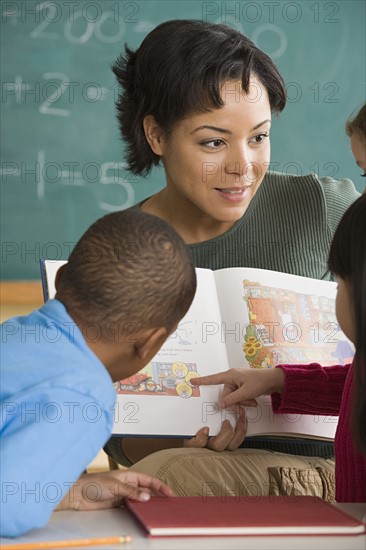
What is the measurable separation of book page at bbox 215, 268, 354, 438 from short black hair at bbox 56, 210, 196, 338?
53 cm

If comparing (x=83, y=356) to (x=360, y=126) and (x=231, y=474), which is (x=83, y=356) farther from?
(x=360, y=126)

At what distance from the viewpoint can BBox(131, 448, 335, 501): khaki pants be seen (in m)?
1.39

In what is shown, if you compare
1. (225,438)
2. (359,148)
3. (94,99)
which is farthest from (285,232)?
(94,99)

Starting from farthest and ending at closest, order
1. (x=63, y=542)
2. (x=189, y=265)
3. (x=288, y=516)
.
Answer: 1. (x=189, y=265)
2. (x=288, y=516)
3. (x=63, y=542)

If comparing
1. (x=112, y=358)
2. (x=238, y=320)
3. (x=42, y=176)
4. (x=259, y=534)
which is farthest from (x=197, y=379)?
(x=42, y=176)

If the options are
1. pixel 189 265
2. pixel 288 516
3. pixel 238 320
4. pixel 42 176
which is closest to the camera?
pixel 288 516

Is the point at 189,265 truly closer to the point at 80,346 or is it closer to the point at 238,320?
the point at 80,346

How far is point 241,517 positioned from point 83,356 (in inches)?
9.5

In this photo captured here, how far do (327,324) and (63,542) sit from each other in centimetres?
89

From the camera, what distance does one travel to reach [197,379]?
147cm

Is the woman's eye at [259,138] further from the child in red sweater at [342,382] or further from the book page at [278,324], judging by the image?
the child in red sweater at [342,382]

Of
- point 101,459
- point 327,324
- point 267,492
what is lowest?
point 101,459

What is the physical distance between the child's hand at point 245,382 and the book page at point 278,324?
55 millimetres

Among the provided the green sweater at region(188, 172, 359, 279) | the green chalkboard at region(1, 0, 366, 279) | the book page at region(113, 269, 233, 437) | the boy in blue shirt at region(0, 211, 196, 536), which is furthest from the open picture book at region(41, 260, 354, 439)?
the green chalkboard at region(1, 0, 366, 279)
